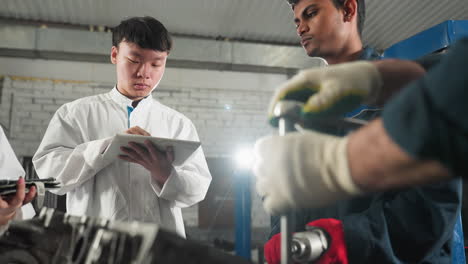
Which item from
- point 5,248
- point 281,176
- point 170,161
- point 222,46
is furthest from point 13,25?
point 281,176

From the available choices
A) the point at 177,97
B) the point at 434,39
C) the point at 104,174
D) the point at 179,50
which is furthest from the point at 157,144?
the point at 177,97

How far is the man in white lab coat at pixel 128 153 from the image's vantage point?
1.27 meters

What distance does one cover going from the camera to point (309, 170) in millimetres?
445

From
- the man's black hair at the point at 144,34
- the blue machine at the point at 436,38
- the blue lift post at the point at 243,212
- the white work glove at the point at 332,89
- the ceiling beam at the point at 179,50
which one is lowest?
the blue lift post at the point at 243,212

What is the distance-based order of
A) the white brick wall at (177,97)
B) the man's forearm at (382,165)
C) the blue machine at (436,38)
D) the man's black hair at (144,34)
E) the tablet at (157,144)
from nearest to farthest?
the man's forearm at (382,165), the tablet at (157,144), the man's black hair at (144,34), the blue machine at (436,38), the white brick wall at (177,97)

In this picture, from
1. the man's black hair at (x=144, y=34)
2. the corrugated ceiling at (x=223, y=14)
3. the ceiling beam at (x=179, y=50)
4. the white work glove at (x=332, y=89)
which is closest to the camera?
the white work glove at (x=332, y=89)

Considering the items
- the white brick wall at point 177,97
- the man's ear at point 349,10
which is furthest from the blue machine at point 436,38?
the white brick wall at point 177,97

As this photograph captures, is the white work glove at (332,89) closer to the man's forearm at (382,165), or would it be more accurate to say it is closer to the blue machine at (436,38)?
the man's forearm at (382,165)

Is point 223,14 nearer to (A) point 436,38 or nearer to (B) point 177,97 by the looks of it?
(B) point 177,97

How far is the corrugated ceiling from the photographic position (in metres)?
3.31

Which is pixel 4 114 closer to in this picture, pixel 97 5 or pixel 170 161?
pixel 97 5

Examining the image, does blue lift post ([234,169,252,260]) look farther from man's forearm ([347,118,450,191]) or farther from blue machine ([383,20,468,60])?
blue machine ([383,20,468,60])

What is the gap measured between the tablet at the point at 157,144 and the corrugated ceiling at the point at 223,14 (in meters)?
2.39

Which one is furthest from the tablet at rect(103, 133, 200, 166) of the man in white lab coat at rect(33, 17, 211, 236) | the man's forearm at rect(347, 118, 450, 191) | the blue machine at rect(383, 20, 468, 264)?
the blue machine at rect(383, 20, 468, 264)
